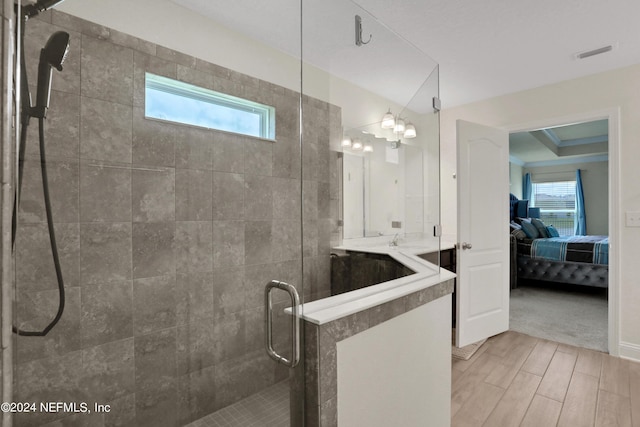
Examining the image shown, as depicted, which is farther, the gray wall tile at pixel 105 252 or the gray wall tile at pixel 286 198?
the gray wall tile at pixel 286 198

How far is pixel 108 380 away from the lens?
1.25 m

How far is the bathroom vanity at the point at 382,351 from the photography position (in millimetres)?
979

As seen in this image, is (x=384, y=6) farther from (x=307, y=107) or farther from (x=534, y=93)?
(x=534, y=93)

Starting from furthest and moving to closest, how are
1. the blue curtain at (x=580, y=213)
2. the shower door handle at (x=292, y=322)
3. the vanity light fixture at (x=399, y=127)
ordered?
the blue curtain at (x=580, y=213), the vanity light fixture at (x=399, y=127), the shower door handle at (x=292, y=322)

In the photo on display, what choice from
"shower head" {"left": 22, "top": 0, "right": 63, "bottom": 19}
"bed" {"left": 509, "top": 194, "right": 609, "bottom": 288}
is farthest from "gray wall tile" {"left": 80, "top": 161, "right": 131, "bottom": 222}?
"bed" {"left": 509, "top": 194, "right": 609, "bottom": 288}

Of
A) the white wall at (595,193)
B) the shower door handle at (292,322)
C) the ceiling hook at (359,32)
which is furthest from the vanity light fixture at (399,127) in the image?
the white wall at (595,193)

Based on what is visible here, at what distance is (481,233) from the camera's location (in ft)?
9.86

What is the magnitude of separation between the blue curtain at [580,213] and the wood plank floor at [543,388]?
5.63 m

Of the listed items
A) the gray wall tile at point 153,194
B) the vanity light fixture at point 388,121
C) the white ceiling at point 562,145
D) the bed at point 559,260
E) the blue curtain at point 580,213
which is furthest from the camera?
the blue curtain at point 580,213

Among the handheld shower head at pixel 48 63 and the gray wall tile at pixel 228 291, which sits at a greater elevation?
the handheld shower head at pixel 48 63

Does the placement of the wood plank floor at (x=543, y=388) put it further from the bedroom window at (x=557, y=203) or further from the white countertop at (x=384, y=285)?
the bedroom window at (x=557, y=203)

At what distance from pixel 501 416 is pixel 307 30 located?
2398 mm

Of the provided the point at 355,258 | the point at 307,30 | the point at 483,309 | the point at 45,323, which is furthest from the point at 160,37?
the point at 483,309

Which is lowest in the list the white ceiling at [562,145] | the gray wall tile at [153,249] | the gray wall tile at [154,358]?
the gray wall tile at [154,358]
